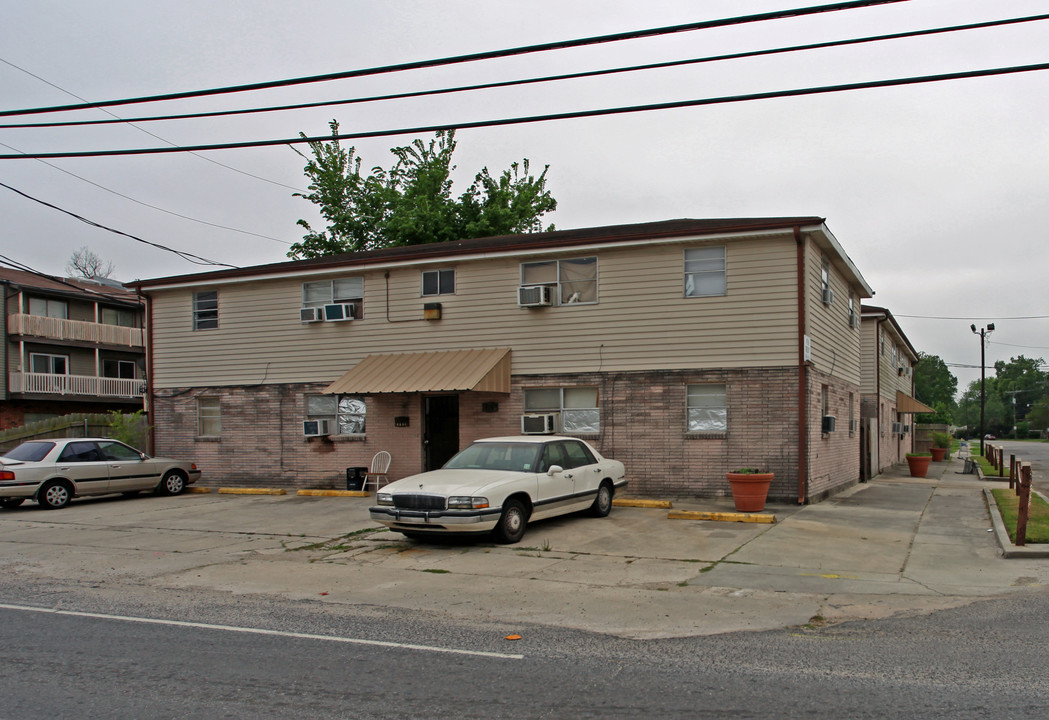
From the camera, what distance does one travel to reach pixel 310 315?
2050 centimetres

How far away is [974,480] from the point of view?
25.7m

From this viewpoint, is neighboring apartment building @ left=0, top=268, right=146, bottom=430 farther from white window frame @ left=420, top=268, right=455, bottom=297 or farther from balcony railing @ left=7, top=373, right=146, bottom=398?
white window frame @ left=420, top=268, right=455, bottom=297

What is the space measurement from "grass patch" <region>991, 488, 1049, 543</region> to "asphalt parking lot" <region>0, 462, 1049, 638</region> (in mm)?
463

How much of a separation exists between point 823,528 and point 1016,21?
7431mm

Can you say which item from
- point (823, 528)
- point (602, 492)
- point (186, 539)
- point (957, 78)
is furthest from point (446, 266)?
point (957, 78)

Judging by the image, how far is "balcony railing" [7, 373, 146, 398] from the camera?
1364 inches

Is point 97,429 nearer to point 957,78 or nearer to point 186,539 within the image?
point 186,539

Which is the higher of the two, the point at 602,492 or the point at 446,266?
the point at 446,266

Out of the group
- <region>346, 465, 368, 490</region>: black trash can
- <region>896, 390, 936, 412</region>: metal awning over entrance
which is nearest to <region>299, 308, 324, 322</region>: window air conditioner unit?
<region>346, 465, 368, 490</region>: black trash can

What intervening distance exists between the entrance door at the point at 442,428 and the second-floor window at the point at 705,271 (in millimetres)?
6046

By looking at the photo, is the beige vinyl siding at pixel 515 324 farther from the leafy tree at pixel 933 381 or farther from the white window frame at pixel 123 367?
the leafy tree at pixel 933 381

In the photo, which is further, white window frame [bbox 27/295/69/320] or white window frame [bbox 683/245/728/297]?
white window frame [bbox 27/295/69/320]

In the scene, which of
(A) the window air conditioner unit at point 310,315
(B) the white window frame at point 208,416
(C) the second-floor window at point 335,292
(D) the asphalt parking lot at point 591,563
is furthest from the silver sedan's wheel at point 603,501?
(B) the white window frame at point 208,416

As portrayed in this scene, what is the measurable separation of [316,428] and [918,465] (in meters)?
19.0
